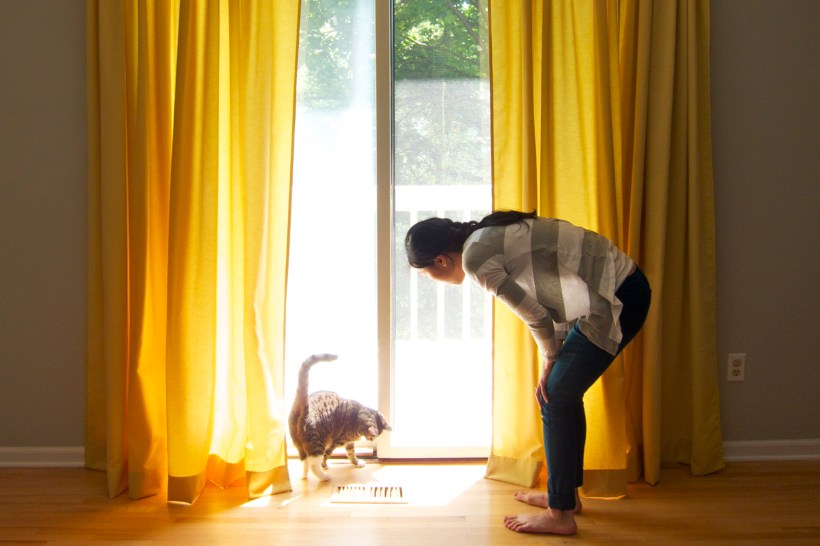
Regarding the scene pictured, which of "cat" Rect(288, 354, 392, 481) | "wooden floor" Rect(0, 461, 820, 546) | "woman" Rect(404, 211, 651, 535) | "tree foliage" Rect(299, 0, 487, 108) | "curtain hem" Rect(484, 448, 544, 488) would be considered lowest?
"wooden floor" Rect(0, 461, 820, 546)

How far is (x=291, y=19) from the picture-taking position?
92.4 inches

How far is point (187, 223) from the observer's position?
7.48ft

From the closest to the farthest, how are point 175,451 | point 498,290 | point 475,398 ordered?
point 498,290, point 175,451, point 475,398

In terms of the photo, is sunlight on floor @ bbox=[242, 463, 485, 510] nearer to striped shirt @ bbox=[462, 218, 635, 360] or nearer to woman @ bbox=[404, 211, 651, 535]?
woman @ bbox=[404, 211, 651, 535]

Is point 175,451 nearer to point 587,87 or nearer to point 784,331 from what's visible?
point 587,87

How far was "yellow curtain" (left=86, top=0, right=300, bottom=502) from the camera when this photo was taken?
89.5 inches

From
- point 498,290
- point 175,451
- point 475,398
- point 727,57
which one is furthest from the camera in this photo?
point 475,398

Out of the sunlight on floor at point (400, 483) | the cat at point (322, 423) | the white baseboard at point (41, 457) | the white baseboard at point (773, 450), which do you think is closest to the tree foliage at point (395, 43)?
the cat at point (322, 423)

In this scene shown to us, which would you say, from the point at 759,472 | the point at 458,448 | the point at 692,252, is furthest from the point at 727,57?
the point at 458,448

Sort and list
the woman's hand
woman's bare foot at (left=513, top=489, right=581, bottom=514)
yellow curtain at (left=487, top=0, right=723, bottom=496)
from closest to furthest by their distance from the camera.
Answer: the woman's hand < woman's bare foot at (left=513, top=489, right=581, bottom=514) < yellow curtain at (left=487, top=0, right=723, bottom=496)

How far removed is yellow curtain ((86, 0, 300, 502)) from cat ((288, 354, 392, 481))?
0.08 meters

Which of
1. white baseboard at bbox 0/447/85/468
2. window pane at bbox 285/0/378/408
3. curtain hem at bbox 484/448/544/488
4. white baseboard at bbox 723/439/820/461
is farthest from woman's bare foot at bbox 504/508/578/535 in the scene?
white baseboard at bbox 0/447/85/468

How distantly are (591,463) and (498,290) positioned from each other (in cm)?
92

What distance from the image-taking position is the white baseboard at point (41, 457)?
102 inches
